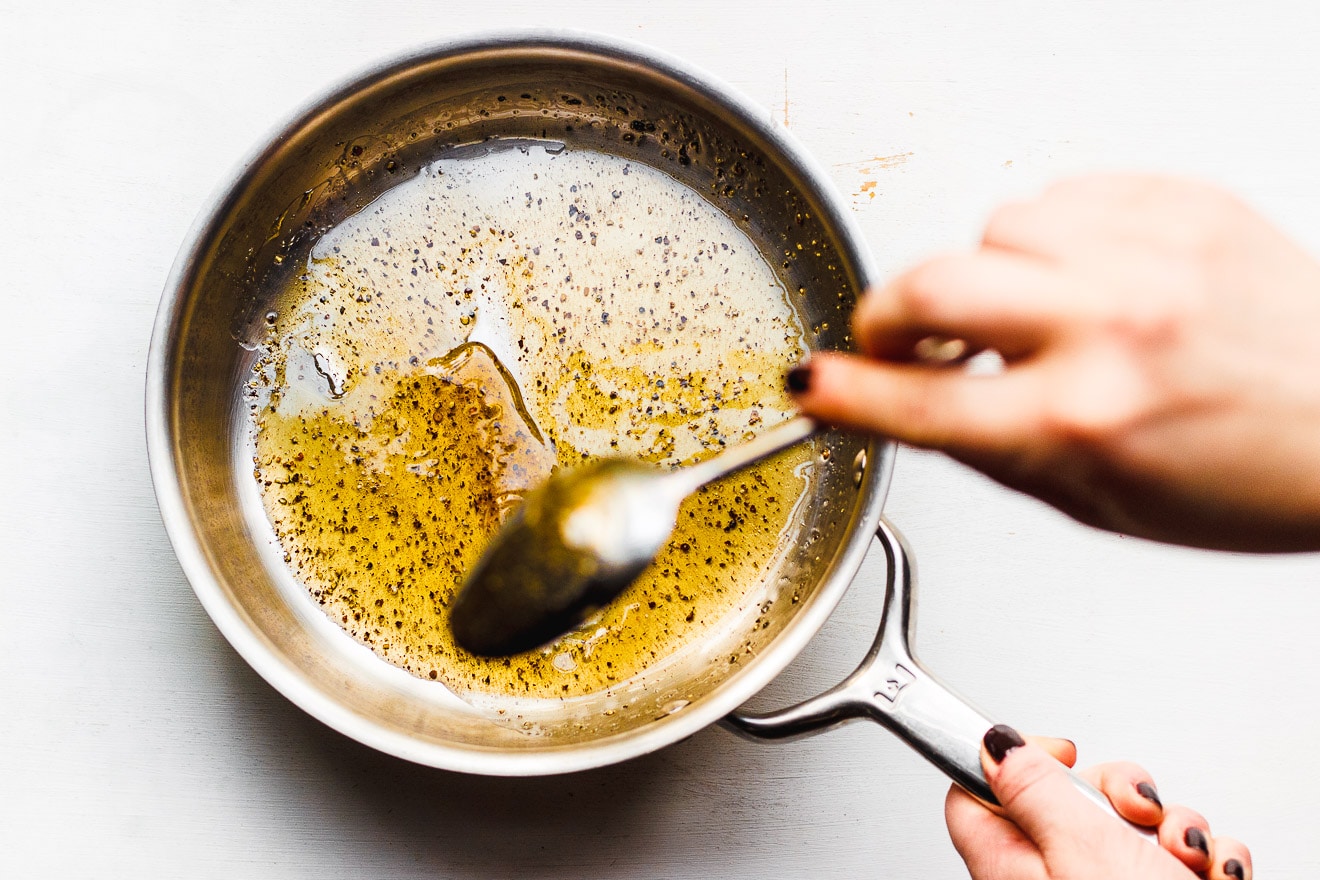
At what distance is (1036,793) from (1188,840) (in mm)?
156

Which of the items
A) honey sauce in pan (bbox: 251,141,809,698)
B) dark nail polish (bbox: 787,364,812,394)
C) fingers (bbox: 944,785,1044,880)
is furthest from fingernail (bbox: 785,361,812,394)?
fingers (bbox: 944,785,1044,880)

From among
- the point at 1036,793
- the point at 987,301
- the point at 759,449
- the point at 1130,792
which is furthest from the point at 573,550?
the point at 1130,792

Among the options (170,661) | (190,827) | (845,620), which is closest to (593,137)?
(845,620)

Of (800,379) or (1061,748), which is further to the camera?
(1061,748)

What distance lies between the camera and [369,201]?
770 mm

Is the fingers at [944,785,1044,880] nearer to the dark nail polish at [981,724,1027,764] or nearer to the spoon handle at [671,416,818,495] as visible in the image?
the dark nail polish at [981,724,1027,764]

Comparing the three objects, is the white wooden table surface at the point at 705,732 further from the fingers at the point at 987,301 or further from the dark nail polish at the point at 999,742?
the fingers at the point at 987,301

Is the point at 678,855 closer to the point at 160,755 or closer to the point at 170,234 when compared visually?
the point at 160,755

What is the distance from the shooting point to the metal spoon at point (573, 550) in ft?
1.62

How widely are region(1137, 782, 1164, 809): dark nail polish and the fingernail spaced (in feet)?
1.57

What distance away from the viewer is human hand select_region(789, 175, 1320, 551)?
35 cm

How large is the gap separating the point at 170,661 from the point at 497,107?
1.89ft

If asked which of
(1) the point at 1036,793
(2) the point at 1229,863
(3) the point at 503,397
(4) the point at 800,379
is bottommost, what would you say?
(2) the point at 1229,863

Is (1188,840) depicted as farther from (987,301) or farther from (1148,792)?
(987,301)
